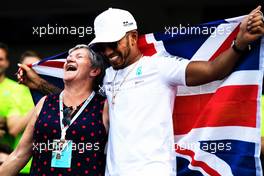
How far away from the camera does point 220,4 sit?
25.3 feet

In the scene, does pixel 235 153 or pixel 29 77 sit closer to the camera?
pixel 235 153

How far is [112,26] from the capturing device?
4.29 meters

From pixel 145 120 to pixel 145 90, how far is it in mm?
172

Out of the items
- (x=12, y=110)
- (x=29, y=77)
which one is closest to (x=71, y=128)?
(x=29, y=77)

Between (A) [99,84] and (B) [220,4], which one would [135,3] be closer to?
(B) [220,4]

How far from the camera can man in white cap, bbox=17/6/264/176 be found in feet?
13.4

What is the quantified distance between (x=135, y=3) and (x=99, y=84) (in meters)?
3.28

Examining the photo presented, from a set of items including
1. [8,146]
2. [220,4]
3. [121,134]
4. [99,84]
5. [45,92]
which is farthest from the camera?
[220,4]

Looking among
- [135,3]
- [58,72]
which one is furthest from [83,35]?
[58,72]

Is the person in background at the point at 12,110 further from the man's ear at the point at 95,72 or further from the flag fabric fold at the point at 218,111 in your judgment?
the flag fabric fold at the point at 218,111

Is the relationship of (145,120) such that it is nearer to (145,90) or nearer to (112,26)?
(145,90)

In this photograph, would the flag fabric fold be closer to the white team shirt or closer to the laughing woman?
the white team shirt

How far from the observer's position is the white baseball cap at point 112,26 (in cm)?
425

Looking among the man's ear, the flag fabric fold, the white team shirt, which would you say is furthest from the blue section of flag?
the man's ear
